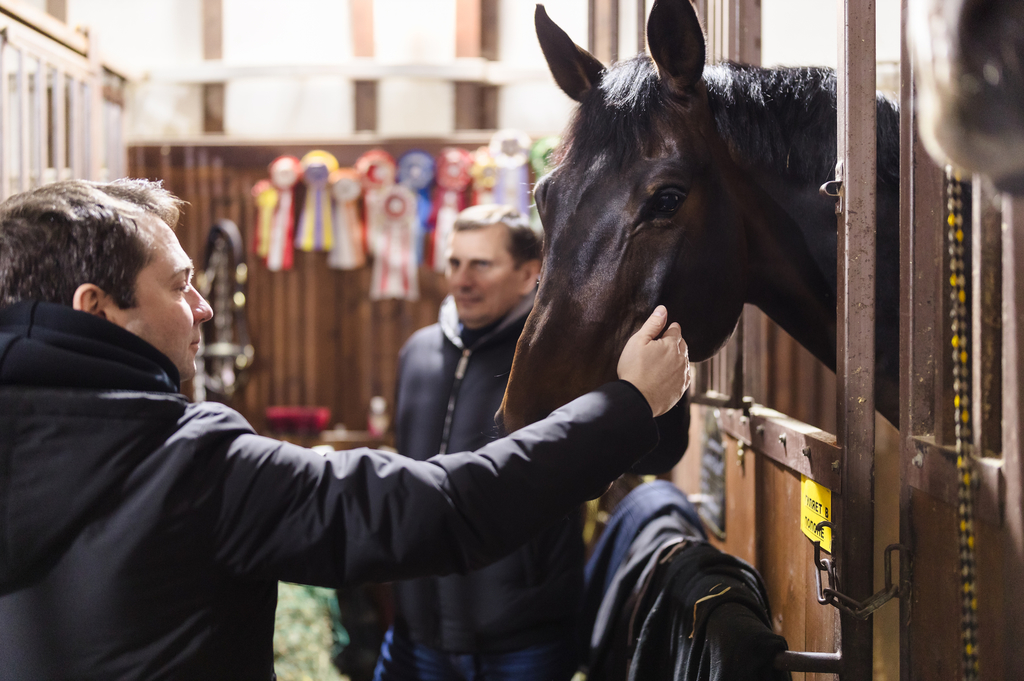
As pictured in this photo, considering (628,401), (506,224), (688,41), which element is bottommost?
(628,401)

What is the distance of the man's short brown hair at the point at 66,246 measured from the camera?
77 cm

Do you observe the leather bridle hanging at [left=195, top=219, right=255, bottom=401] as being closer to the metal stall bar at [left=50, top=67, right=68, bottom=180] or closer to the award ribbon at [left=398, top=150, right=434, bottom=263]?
the metal stall bar at [left=50, top=67, right=68, bottom=180]

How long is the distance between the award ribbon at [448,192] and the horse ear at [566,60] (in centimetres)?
249

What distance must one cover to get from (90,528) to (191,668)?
19 centimetres

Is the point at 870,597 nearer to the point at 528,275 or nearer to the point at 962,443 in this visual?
the point at 962,443

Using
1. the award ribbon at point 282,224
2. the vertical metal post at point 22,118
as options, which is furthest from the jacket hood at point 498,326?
the award ribbon at point 282,224

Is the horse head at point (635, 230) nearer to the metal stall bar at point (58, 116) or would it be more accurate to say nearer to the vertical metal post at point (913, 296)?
the vertical metal post at point (913, 296)

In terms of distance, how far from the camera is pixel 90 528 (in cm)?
71

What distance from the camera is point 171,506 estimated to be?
0.70 m

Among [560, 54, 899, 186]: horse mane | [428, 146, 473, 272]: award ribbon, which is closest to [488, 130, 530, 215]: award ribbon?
[428, 146, 473, 272]: award ribbon

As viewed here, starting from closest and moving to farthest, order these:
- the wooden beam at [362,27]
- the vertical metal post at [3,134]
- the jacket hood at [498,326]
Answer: the jacket hood at [498,326] → the vertical metal post at [3,134] → the wooden beam at [362,27]

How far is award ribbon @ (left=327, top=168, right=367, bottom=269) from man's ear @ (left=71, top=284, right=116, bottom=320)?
9.96 feet


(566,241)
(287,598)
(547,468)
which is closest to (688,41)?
(566,241)

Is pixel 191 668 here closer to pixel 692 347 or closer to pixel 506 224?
pixel 692 347
